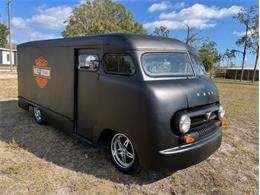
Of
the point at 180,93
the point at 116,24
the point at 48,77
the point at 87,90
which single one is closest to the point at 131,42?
the point at 180,93

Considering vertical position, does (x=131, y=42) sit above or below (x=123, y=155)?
above

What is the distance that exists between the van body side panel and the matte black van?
0.13ft

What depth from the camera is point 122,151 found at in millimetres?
3518

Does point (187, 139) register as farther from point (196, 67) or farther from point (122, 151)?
point (196, 67)

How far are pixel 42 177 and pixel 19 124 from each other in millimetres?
2940

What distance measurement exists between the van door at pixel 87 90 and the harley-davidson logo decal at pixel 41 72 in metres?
1.38

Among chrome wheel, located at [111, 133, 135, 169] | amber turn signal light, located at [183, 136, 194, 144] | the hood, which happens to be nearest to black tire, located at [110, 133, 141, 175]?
chrome wheel, located at [111, 133, 135, 169]

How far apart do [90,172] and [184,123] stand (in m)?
1.67

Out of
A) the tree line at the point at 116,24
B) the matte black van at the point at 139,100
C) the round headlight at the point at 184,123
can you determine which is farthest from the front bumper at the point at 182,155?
the tree line at the point at 116,24

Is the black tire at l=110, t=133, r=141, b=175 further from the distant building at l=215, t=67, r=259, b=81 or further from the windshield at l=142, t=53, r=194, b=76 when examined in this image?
the distant building at l=215, t=67, r=259, b=81

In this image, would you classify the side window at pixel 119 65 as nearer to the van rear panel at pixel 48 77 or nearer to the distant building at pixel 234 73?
the van rear panel at pixel 48 77

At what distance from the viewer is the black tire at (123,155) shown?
334 cm

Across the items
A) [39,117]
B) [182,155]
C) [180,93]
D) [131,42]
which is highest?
[131,42]

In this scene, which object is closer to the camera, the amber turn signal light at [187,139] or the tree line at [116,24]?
the amber turn signal light at [187,139]
